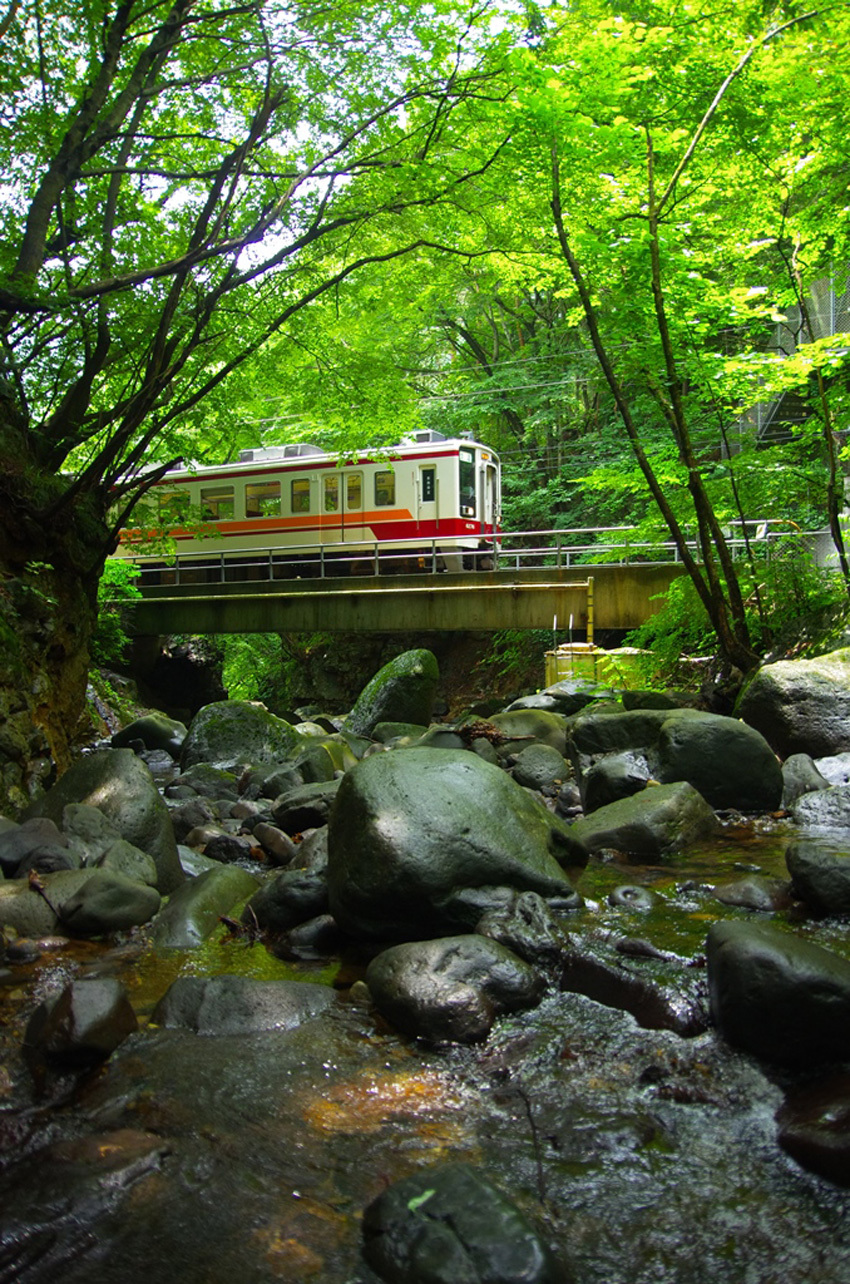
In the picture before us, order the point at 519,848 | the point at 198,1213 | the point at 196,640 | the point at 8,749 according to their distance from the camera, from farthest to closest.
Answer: the point at 196,640, the point at 8,749, the point at 519,848, the point at 198,1213

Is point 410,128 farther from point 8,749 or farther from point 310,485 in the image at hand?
point 310,485

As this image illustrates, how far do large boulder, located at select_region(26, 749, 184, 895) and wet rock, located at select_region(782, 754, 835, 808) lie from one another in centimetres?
455

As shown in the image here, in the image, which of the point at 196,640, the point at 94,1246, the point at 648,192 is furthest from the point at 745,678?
the point at 196,640

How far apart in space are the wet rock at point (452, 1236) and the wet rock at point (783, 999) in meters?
1.24

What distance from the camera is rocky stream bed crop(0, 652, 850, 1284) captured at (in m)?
2.23

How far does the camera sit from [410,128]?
8617 millimetres

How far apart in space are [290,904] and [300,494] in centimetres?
1669

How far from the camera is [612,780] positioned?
260 inches

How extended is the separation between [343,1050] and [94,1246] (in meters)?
1.15

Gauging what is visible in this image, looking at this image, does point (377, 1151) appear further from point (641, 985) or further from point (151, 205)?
point (151, 205)

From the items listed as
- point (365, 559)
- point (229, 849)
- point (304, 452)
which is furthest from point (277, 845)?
point (304, 452)

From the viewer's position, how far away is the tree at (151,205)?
693 centimetres

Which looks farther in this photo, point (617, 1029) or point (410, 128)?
point (410, 128)

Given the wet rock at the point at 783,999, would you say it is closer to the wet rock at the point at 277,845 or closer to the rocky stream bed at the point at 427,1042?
the rocky stream bed at the point at 427,1042
